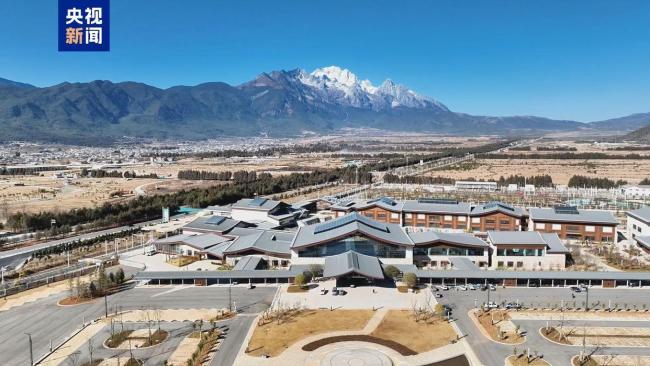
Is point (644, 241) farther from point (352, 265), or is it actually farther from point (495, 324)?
point (352, 265)

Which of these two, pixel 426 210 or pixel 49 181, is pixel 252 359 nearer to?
pixel 426 210

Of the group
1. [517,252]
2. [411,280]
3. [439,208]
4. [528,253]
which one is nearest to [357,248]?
[411,280]

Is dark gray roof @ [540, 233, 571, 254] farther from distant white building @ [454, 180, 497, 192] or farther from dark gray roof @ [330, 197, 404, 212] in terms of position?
distant white building @ [454, 180, 497, 192]

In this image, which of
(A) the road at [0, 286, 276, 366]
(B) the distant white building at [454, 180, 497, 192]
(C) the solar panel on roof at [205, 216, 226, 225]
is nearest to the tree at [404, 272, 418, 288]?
(A) the road at [0, 286, 276, 366]

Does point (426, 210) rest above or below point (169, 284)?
above

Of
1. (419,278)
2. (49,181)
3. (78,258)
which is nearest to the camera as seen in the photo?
(419,278)

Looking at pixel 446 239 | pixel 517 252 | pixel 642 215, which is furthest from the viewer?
pixel 642 215

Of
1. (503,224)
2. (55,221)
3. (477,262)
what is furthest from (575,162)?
(55,221)

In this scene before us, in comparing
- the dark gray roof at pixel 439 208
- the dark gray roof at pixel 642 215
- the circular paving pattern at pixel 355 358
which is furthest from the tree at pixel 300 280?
the dark gray roof at pixel 642 215
